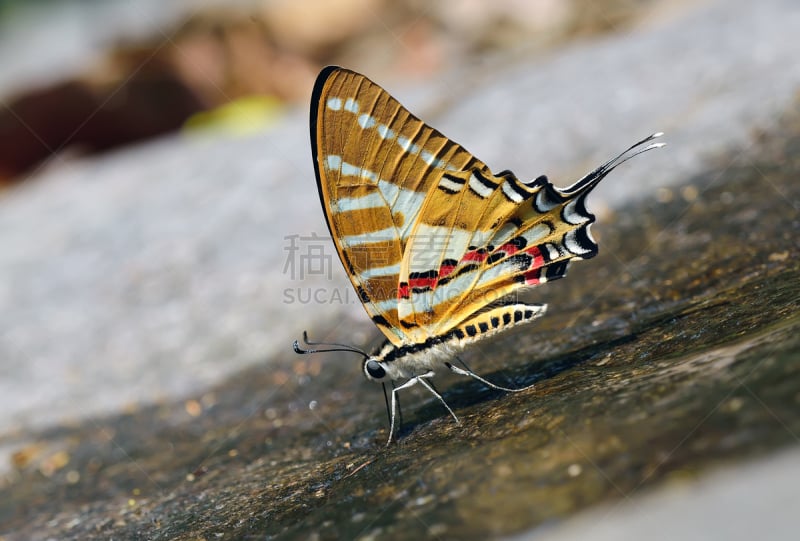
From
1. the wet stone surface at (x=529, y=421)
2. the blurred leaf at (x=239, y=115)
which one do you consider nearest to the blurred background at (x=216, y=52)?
the blurred leaf at (x=239, y=115)

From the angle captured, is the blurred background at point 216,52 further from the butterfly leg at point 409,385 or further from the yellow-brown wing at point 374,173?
the butterfly leg at point 409,385

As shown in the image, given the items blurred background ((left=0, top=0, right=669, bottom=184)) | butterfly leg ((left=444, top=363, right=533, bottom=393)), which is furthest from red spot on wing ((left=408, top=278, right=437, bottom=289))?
blurred background ((left=0, top=0, right=669, bottom=184))

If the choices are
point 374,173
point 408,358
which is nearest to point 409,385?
point 408,358

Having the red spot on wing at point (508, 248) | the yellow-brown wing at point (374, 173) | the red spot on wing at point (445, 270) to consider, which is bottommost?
the red spot on wing at point (445, 270)

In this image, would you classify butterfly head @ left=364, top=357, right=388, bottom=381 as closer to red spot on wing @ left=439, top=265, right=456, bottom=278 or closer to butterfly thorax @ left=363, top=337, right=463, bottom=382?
butterfly thorax @ left=363, top=337, right=463, bottom=382

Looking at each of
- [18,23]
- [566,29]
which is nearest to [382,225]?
[566,29]

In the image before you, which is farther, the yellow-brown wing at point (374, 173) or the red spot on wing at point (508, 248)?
the red spot on wing at point (508, 248)
